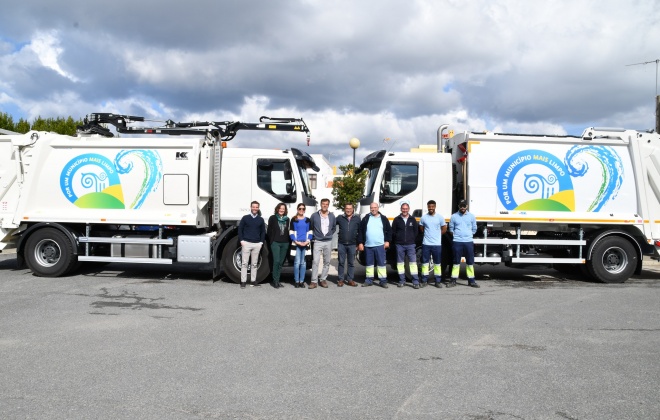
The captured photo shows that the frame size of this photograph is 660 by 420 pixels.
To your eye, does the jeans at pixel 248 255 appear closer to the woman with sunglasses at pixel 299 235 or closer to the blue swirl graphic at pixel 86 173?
the woman with sunglasses at pixel 299 235

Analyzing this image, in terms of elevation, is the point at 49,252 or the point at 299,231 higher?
the point at 299,231

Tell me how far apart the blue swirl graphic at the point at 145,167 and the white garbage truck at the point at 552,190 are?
14.7 ft

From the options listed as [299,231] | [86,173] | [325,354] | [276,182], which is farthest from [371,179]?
[325,354]

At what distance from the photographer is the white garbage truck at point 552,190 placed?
35.6 ft

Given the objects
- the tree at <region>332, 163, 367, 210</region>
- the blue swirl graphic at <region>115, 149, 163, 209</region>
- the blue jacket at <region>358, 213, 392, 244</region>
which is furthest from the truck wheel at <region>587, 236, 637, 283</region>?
the tree at <region>332, 163, 367, 210</region>

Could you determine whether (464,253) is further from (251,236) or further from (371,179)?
(251,236)

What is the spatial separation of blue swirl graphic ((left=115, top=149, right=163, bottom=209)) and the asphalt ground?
218cm

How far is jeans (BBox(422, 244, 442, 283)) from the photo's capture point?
33.6 ft

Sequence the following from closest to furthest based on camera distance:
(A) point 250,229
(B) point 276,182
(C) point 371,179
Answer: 1. (A) point 250,229
2. (B) point 276,182
3. (C) point 371,179

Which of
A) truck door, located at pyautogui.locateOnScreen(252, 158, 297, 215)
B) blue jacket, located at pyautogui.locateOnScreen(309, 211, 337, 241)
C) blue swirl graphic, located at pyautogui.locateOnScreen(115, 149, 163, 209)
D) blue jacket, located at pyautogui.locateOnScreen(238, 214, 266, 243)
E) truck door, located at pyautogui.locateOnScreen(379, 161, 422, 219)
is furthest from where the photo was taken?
truck door, located at pyautogui.locateOnScreen(379, 161, 422, 219)

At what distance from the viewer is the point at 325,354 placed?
5.50m

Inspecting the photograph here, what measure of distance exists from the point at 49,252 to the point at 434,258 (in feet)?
26.2

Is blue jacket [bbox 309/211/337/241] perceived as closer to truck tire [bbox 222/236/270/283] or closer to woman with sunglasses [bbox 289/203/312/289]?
woman with sunglasses [bbox 289/203/312/289]

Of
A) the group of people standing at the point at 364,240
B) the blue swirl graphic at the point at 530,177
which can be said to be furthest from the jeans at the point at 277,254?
the blue swirl graphic at the point at 530,177
